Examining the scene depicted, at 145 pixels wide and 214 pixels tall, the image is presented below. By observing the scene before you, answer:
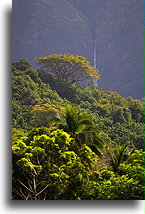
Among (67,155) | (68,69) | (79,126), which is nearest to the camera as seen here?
(67,155)

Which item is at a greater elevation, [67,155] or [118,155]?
[118,155]

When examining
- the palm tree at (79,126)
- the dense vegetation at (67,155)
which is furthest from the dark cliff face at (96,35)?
the palm tree at (79,126)

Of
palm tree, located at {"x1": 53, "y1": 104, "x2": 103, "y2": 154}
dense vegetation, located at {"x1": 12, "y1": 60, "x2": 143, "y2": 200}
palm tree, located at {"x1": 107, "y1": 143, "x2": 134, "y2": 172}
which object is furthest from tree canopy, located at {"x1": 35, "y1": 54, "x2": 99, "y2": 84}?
palm tree, located at {"x1": 107, "y1": 143, "x2": 134, "y2": 172}

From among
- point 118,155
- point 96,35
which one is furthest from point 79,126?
point 96,35

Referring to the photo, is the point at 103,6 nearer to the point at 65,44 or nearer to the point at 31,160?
the point at 65,44

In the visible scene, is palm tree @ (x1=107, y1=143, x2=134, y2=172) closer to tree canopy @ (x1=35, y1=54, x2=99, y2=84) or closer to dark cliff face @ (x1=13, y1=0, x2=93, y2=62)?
tree canopy @ (x1=35, y1=54, x2=99, y2=84)

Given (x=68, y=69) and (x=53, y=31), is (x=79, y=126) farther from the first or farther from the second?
(x=68, y=69)

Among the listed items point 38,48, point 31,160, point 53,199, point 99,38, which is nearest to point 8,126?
point 31,160
